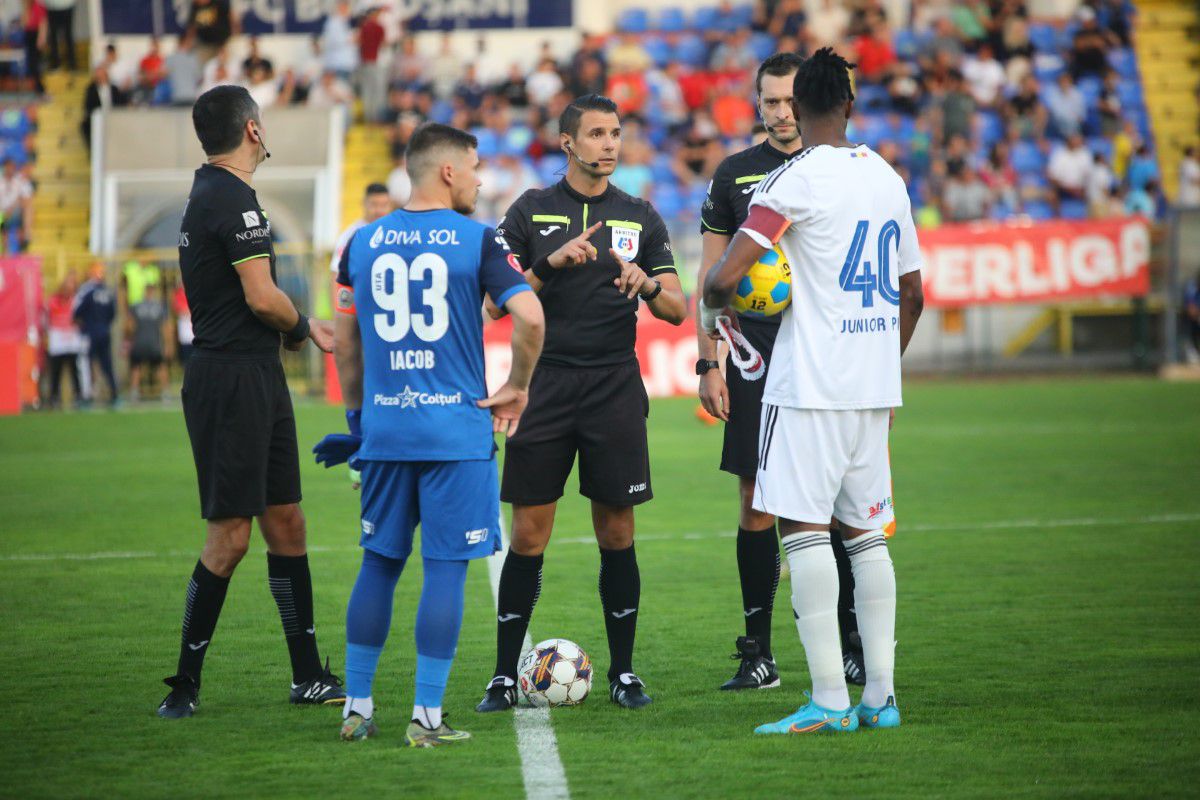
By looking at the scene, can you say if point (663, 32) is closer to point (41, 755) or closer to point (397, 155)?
point (397, 155)

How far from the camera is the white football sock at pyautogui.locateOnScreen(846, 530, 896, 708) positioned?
529 cm

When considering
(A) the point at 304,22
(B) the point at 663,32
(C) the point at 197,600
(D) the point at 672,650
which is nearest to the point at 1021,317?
(B) the point at 663,32

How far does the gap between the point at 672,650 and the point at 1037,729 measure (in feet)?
6.27

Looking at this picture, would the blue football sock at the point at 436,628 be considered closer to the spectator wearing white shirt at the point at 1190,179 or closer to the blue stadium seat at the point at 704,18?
the spectator wearing white shirt at the point at 1190,179

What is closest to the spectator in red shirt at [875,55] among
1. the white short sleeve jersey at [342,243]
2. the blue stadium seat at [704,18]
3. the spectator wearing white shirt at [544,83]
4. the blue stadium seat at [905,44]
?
the blue stadium seat at [905,44]

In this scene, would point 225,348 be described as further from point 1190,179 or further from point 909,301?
point 1190,179

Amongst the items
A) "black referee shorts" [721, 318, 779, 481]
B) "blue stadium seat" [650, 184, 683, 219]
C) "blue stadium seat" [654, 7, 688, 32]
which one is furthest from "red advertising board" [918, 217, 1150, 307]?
"black referee shorts" [721, 318, 779, 481]

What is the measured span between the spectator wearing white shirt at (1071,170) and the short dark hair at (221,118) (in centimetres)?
2155

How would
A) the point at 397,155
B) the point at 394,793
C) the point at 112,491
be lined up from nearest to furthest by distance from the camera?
1. the point at 394,793
2. the point at 112,491
3. the point at 397,155

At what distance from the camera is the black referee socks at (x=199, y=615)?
564 cm

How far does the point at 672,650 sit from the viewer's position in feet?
22.1

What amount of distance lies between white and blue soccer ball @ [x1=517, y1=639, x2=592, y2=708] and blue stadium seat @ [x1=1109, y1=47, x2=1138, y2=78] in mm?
24843

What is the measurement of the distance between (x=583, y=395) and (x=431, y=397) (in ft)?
3.26

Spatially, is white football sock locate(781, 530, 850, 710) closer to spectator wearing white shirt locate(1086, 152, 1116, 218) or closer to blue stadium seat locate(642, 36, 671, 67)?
spectator wearing white shirt locate(1086, 152, 1116, 218)
